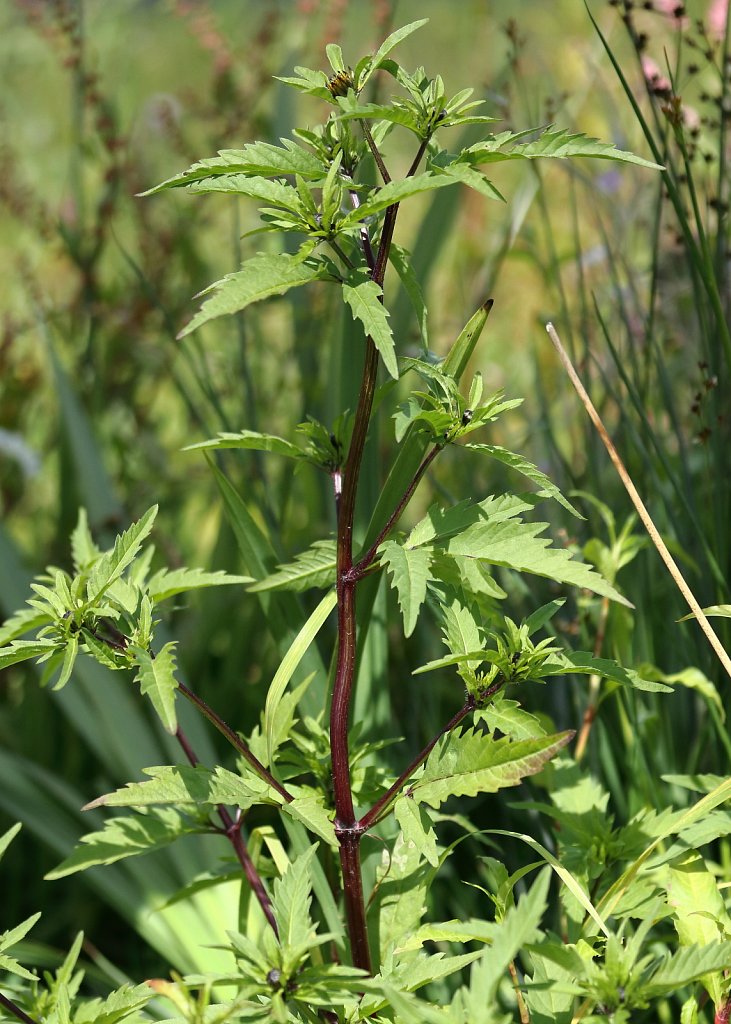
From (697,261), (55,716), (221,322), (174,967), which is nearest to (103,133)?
(221,322)

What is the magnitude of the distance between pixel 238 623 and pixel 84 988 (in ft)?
1.77

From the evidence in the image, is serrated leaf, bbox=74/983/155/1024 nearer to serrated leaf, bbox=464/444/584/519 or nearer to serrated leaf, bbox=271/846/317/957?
serrated leaf, bbox=271/846/317/957

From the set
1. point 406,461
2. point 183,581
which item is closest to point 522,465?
point 406,461

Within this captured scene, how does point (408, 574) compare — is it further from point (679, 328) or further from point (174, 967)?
point (679, 328)

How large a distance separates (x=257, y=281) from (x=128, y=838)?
437 millimetres

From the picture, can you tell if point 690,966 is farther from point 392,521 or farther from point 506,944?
point 392,521

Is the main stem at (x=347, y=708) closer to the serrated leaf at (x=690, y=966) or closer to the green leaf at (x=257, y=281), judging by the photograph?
the green leaf at (x=257, y=281)

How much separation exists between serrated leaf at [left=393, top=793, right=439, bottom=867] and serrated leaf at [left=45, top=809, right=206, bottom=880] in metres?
0.18

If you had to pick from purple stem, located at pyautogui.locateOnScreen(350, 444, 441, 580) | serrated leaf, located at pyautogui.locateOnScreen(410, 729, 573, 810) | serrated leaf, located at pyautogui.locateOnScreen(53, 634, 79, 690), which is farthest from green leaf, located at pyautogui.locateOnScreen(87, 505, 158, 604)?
serrated leaf, located at pyautogui.locateOnScreen(410, 729, 573, 810)

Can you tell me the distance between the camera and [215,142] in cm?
186

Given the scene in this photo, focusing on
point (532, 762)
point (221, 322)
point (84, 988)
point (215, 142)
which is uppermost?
point (215, 142)

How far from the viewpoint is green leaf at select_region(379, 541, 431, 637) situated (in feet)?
1.95

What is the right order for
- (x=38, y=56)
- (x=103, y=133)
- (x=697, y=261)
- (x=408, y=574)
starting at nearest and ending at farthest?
1. (x=408, y=574)
2. (x=697, y=261)
3. (x=103, y=133)
4. (x=38, y=56)

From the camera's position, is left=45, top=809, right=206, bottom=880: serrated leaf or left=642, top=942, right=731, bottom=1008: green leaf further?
left=45, top=809, right=206, bottom=880: serrated leaf
